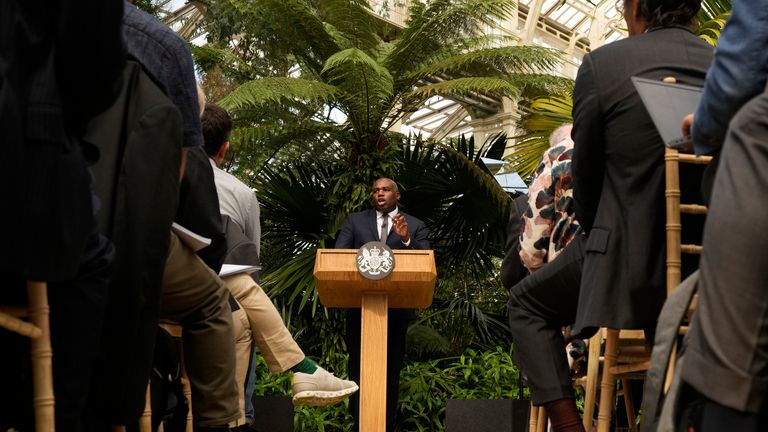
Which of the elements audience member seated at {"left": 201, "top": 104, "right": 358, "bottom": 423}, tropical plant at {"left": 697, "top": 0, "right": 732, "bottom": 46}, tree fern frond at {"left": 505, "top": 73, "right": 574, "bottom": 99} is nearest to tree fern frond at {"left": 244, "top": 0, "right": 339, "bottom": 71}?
tree fern frond at {"left": 505, "top": 73, "right": 574, "bottom": 99}

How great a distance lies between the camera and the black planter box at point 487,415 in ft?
24.2

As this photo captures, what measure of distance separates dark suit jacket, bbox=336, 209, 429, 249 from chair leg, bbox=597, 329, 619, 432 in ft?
17.0

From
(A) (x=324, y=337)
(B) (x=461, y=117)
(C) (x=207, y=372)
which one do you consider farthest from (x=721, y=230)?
(B) (x=461, y=117)

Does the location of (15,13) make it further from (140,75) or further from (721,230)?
(721,230)

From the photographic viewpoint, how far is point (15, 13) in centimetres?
223

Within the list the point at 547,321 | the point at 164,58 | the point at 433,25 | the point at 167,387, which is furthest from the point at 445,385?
the point at 164,58

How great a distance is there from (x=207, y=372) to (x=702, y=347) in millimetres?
2176

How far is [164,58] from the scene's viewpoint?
3.34m

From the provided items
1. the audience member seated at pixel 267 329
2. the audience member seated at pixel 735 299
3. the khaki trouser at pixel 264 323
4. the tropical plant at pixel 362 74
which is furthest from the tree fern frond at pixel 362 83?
the audience member seated at pixel 735 299

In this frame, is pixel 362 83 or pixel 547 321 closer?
pixel 547 321

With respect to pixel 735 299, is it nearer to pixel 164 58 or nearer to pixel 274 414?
pixel 164 58

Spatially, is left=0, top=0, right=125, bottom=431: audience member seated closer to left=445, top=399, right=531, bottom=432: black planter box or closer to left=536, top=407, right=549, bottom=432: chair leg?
left=536, top=407, right=549, bottom=432: chair leg

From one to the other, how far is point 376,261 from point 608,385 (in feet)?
9.78

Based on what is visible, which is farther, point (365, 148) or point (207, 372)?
point (365, 148)
